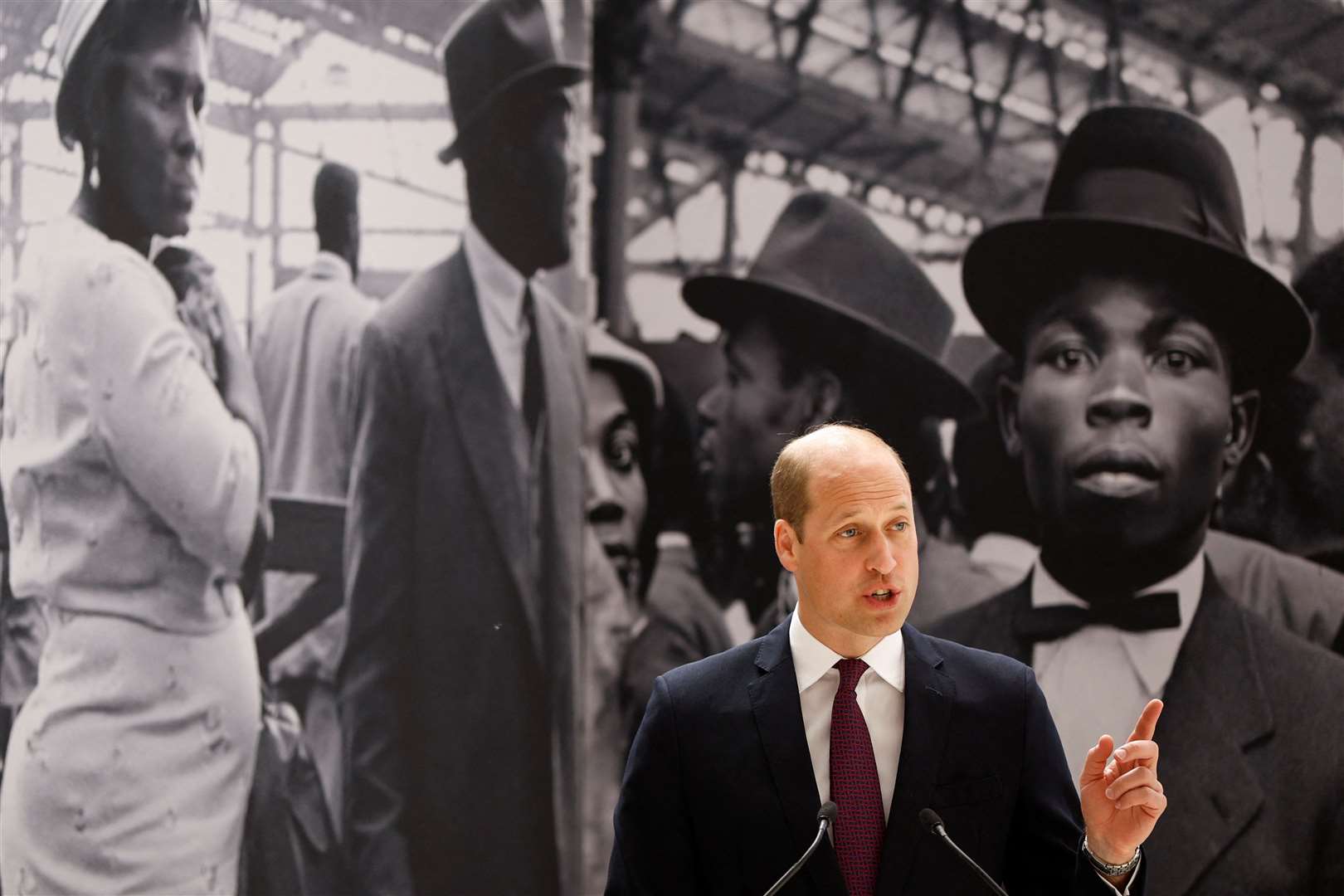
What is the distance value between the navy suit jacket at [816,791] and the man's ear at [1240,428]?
8.69ft

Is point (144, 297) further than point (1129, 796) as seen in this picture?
Yes

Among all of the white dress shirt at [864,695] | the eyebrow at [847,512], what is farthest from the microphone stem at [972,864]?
the eyebrow at [847,512]

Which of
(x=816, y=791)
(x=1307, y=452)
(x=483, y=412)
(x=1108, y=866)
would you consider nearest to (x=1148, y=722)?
(x=1108, y=866)

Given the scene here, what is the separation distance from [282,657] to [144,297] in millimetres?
1209

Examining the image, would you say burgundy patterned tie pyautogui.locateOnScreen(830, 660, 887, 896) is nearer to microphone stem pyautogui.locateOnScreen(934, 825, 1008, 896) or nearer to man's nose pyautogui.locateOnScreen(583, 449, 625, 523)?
microphone stem pyautogui.locateOnScreen(934, 825, 1008, 896)

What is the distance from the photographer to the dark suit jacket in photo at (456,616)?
4.21 m

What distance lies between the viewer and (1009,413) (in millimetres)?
4145

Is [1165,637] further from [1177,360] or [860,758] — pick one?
[860,758]

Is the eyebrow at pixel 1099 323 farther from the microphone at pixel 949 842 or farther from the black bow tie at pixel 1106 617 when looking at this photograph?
the microphone at pixel 949 842

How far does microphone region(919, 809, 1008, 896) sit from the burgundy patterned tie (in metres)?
0.05

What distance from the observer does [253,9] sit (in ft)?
14.2

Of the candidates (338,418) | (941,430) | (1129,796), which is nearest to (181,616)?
(338,418)

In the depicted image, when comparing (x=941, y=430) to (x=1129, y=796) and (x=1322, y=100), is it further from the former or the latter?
(x=1129, y=796)

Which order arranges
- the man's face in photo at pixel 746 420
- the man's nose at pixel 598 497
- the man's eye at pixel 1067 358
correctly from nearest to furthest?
the man's eye at pixel 1067 358
the man's face in photo at pixel 746 420
the man's nose at pixel 598 497
